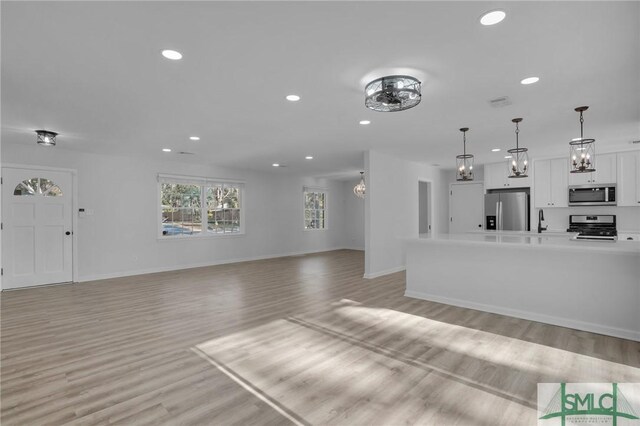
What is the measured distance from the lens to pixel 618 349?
296 cm

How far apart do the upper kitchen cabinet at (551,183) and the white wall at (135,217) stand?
6.23 meters

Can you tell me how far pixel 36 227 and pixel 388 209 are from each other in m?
6.39

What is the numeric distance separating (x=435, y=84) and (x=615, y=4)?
1288 mm

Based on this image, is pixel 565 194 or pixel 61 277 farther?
pixel 565 194

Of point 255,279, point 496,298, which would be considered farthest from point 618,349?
→ point 255,279

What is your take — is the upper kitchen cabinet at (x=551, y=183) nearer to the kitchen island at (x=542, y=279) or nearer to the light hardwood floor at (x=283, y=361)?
the kitchen island at (x=542, y=279)

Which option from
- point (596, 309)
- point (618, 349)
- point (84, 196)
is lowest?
point (618, 349)

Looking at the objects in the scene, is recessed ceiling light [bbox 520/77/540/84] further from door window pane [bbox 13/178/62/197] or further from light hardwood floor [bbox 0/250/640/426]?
door window pane [bbox 13/178/62/197]

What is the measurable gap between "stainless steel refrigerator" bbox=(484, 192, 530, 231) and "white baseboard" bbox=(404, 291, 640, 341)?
11.9 ft

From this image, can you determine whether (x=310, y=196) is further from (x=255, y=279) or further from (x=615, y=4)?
(x=615, y=4)

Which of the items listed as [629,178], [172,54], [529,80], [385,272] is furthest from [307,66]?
[629,178]

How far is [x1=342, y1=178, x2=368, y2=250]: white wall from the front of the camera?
11156 millimetres

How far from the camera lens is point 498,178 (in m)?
7.35

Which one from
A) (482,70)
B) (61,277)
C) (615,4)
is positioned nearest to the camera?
(615,4)
